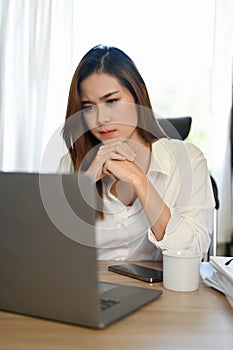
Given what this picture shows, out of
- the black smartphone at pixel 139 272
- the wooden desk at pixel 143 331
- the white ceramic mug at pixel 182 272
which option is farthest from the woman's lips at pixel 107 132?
the wooden desk at pixel 143 331

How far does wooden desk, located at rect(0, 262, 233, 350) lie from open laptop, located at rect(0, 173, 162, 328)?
0.07 feet

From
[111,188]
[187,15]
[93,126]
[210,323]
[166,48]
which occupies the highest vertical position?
[187,15]

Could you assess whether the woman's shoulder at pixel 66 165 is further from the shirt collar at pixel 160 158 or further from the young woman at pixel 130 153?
the shirt collar at pixel 160 158

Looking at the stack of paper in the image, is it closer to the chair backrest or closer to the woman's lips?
the woman's lips

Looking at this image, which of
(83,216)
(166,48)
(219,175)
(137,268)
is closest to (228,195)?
(219,175)

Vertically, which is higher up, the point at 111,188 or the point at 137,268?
the point at 111,188

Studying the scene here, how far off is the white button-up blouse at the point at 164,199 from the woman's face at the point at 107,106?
0.14 metres

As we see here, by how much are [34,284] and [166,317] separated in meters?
0.23

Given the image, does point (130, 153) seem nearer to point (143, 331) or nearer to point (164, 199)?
point (164, 199)

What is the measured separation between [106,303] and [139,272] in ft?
0.85

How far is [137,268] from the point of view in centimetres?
117

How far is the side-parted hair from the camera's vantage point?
1.49 meters

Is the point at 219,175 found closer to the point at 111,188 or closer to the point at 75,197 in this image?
the point at 111,188

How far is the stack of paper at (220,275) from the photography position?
3.10 feet
